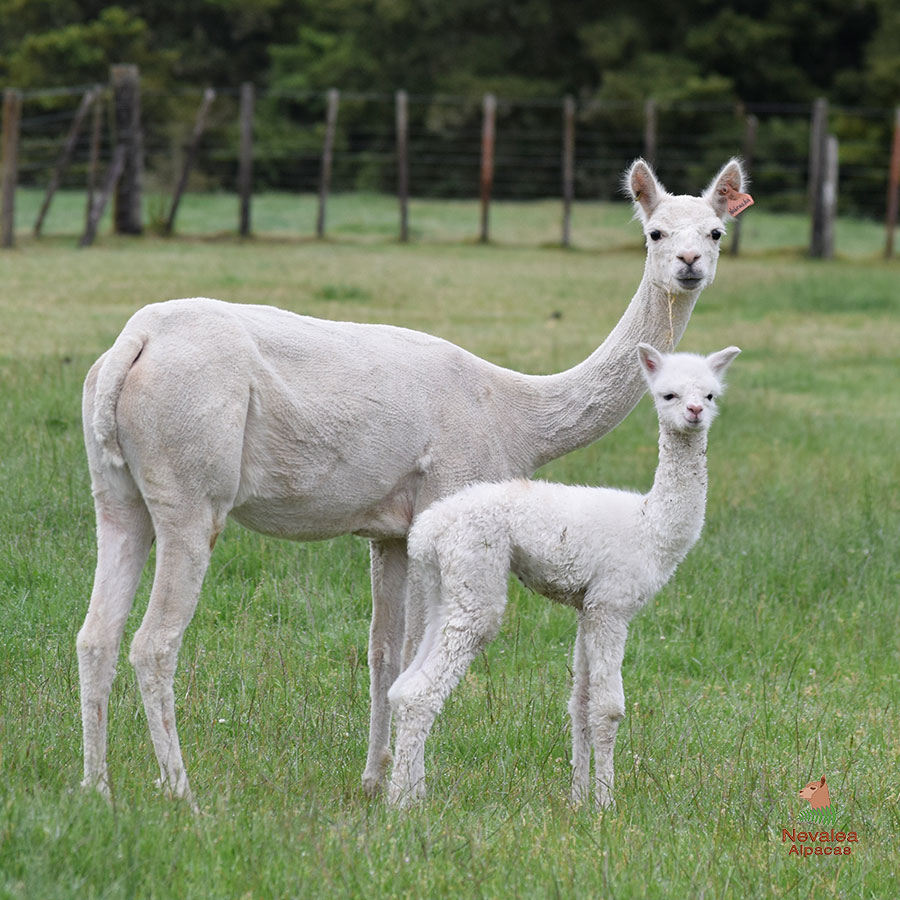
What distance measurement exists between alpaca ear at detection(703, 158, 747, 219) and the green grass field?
2.03 metres

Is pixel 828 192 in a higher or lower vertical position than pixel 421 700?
higher

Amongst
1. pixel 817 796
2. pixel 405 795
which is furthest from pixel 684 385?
pixel 405 795

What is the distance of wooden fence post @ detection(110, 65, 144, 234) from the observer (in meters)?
21.5

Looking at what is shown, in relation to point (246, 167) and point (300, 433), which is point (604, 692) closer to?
point (300, 433)

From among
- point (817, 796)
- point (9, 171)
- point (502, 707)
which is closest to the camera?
point (817, 796)

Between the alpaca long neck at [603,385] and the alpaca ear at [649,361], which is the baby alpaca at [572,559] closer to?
the alpaca ear at [649,361]

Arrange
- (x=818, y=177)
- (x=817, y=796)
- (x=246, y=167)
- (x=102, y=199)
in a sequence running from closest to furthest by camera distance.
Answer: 1. (x=817, y=796)
2. (x=102, y=199)
3. (x=246, y=167)
4. (x=818, y=177)

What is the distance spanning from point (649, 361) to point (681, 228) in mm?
730

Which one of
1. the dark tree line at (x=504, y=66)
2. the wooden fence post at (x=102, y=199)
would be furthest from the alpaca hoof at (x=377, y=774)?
the dark tree line at (x=504, y=66)

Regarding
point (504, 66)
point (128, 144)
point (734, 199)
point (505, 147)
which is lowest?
point (734, 199)

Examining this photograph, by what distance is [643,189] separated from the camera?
5.40 metres

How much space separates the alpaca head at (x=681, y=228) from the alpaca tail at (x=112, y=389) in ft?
6.48

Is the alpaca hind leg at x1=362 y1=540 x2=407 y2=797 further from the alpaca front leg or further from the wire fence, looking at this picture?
the wire fence

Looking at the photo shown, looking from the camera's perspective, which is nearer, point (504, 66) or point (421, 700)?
point (421, 700)
